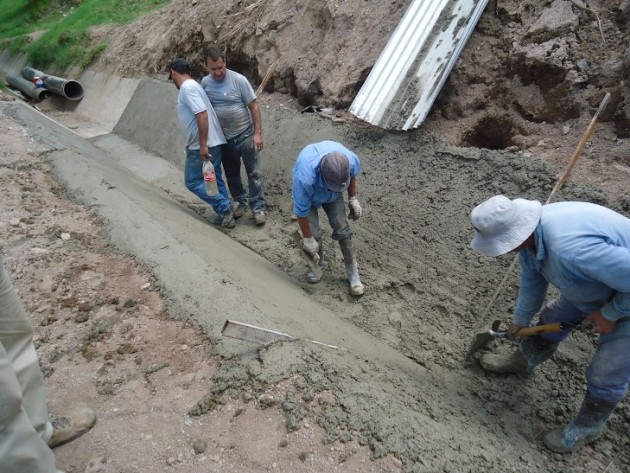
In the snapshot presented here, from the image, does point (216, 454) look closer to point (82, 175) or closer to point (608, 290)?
point (608, 290)

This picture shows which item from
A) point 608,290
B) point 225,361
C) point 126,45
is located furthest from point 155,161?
point 608,290

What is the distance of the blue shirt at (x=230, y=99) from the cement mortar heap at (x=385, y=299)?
1161 mm

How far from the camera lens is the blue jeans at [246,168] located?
15.3 ft

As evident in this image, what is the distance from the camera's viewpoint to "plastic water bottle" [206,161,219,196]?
440 cm

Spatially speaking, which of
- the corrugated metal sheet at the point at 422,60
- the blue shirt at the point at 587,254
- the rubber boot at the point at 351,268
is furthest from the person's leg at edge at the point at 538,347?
the corrugated metal sheet at the point at 422,60

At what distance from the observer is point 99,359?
8.57 ft

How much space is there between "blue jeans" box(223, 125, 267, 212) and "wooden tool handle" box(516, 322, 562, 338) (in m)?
3.24

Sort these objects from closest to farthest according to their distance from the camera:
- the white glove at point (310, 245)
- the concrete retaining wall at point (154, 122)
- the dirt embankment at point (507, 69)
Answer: the white glove at point (310, 245) < the dirt embankment at point (507, 69) < the concrete retaining wall at point (154, 122)

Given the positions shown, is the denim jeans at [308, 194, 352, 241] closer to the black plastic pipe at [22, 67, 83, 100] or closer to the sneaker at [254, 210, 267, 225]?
the sneaker at [254, 210, 267, 225]

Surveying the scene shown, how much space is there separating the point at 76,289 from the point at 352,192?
7.71 ft

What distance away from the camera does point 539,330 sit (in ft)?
8.72

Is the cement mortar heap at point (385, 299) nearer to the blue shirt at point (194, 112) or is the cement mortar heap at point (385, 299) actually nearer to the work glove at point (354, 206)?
the work glove at point (354, 206)

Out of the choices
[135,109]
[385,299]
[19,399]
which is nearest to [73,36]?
[135,109]

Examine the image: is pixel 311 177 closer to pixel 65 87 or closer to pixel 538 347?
pixel 538 347
